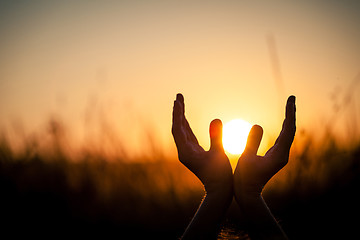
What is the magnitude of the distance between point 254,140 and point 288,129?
0.79 feet

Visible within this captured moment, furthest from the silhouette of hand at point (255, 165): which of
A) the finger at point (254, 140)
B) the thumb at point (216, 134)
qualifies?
the thumb at point (216, 134)

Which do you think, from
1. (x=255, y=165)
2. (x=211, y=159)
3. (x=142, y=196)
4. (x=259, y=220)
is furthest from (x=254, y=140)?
(x=142, y=196)

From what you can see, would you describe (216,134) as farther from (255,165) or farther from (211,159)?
(255,165)

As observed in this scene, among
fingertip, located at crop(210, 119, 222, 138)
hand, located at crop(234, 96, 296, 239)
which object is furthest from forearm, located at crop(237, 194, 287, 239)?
fingertip, located at crop(210, 119, 222, 138)

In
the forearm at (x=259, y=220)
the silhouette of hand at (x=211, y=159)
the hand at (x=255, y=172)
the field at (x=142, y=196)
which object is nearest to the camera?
the forearm at (x=259, y=220)

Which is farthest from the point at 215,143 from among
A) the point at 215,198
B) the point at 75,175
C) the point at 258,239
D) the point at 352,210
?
the point at 75,175

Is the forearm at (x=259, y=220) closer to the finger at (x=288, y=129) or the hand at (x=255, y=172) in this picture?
the hand at (x=255, y=172)

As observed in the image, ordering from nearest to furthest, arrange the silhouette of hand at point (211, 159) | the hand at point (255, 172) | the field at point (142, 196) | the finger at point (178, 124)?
the hand at point (255, 172) < the silhouette of hand at point (211, 159) < the finger at point (178, 124) < the field at point (142, 196)

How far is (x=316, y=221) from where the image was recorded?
2.45 m

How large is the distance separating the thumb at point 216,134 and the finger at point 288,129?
1.13ft

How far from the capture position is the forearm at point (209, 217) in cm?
162

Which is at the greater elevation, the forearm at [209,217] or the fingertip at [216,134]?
the fingertip at [216,134]

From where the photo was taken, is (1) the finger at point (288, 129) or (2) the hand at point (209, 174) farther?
(1) the finger at point (288, 129)

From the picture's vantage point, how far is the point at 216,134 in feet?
5.91
